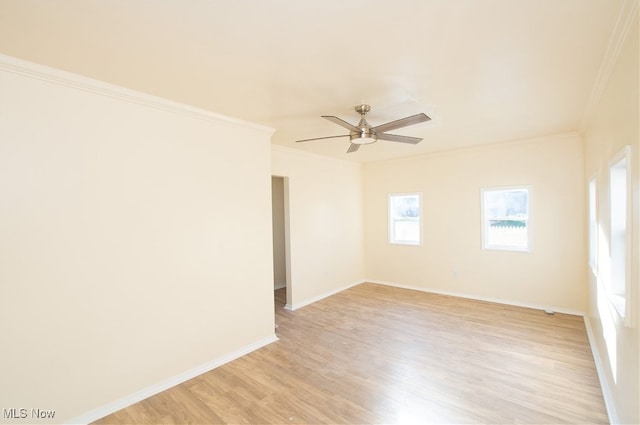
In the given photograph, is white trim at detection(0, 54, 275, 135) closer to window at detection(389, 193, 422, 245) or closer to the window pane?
the window pane

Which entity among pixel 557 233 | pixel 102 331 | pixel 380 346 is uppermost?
pixel 557 233

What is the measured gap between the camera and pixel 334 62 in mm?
2006

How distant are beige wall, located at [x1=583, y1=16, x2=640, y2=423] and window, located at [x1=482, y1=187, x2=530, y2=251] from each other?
191 centimetres

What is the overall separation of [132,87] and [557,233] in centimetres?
550

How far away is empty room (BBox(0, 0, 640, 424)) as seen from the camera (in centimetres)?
163

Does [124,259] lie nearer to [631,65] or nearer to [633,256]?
[633,256]

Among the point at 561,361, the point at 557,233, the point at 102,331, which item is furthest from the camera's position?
the point at 557,233

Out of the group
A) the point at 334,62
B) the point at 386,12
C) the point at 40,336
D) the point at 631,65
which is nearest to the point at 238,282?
→ the point at 40,336

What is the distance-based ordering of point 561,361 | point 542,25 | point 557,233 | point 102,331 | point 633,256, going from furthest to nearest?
point 557,233 < point 561,361 < point 102,331 < point 542,25 < point 633,256

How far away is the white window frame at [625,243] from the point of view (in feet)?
5.06

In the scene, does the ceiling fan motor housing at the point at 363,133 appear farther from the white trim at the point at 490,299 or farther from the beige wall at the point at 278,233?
the white trim at the point at 490,299

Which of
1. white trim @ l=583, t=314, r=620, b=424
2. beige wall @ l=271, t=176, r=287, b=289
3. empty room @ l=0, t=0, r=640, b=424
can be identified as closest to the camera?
empty room @ l=0, t=0, r=640, b=424

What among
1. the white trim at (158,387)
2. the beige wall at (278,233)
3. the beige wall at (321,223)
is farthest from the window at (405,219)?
the white trim at (158,387)

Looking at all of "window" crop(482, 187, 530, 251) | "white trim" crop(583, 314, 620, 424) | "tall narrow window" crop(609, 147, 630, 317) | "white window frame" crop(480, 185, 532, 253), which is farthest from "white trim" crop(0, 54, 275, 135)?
"window" crop(482, 187, 530, 251)
